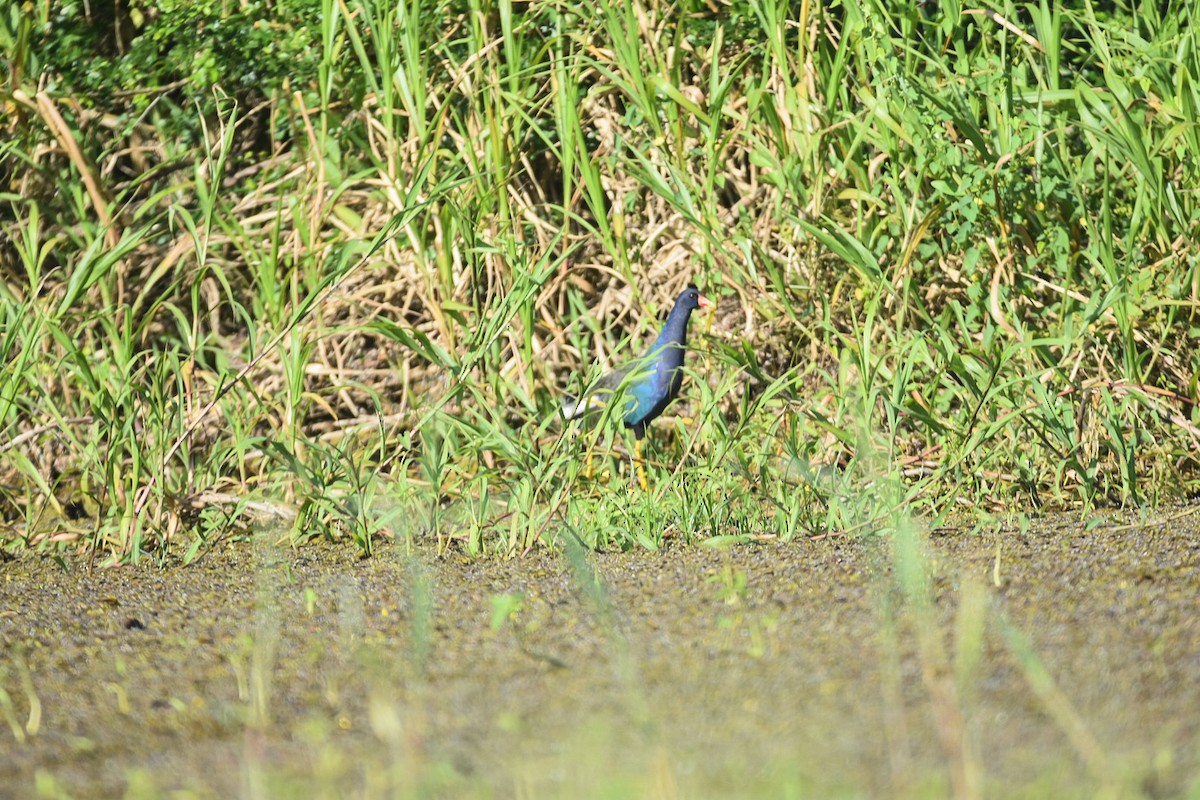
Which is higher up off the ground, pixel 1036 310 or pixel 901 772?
pixel 901 772

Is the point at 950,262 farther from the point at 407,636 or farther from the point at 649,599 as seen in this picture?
the point at 407,636

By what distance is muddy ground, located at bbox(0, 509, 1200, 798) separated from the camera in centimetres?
120

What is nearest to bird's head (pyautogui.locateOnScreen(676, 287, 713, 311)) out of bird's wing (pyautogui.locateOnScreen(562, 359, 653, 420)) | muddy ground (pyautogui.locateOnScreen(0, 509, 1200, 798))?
bird's wing (pyautogui.locateOnScreen(562, 359, 653, 420))

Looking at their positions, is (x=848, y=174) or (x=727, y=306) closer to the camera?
(x=848, y=174)

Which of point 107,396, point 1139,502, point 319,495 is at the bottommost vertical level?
point 1139,502

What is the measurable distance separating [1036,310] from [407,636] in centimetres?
195

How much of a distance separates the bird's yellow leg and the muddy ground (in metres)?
0.50

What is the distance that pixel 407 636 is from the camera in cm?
182

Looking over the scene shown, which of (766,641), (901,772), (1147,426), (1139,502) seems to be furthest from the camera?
(1147,426)

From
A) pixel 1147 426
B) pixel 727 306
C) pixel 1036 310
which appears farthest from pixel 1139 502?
pixel 727 306

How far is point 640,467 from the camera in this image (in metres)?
3.06

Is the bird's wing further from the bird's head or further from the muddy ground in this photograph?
the muddy ground

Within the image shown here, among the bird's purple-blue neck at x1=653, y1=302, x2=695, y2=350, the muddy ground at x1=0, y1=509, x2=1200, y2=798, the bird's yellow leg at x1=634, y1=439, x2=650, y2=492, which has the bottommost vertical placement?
the bird's yellow leg at x1=634, y1=439, x2=650, y2=492

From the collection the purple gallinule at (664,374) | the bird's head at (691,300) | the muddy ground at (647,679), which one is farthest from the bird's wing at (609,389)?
the muddy ground at (647,679)
